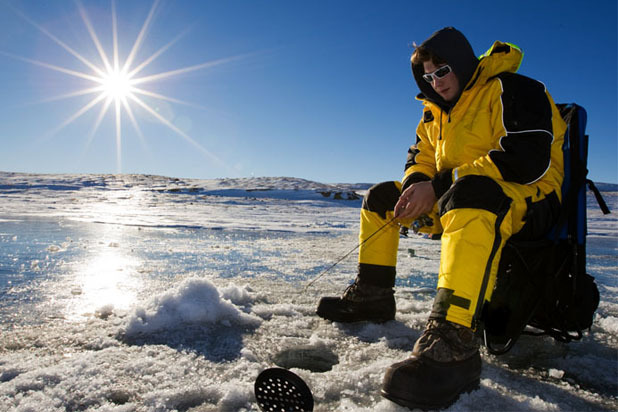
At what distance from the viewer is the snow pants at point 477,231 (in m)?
1.29

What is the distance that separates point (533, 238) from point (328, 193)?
2239 cm

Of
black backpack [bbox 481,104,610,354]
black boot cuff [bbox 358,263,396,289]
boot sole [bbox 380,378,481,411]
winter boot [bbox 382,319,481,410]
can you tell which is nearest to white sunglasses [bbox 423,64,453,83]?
black backpack [bbox 481,104,610,354]

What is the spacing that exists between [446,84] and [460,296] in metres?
1.12

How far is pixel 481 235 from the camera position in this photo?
4.31ft

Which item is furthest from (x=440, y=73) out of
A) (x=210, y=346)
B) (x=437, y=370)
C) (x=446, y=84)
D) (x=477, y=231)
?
(x=210, y=346)

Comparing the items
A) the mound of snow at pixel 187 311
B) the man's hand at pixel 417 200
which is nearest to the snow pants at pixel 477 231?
the man's hand at pixel 417 200

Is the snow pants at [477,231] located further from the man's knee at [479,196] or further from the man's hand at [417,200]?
the man's hand at [417,200]

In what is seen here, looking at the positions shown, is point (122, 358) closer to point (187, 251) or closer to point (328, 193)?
point (187, 251)

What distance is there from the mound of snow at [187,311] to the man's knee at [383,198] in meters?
0.84

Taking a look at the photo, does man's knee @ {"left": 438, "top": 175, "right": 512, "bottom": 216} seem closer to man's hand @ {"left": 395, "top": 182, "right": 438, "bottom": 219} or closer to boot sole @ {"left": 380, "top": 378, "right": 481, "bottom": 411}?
man's hand @ {"left": 395, "top": 182, "right": 438, "bottom": 219}

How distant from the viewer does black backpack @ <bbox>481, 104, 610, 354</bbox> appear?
1.51 metres

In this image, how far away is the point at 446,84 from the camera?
6.27 feet

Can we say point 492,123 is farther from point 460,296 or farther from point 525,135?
point 460,296

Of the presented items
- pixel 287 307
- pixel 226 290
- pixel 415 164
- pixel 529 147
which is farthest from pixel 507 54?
pixel 226 290
